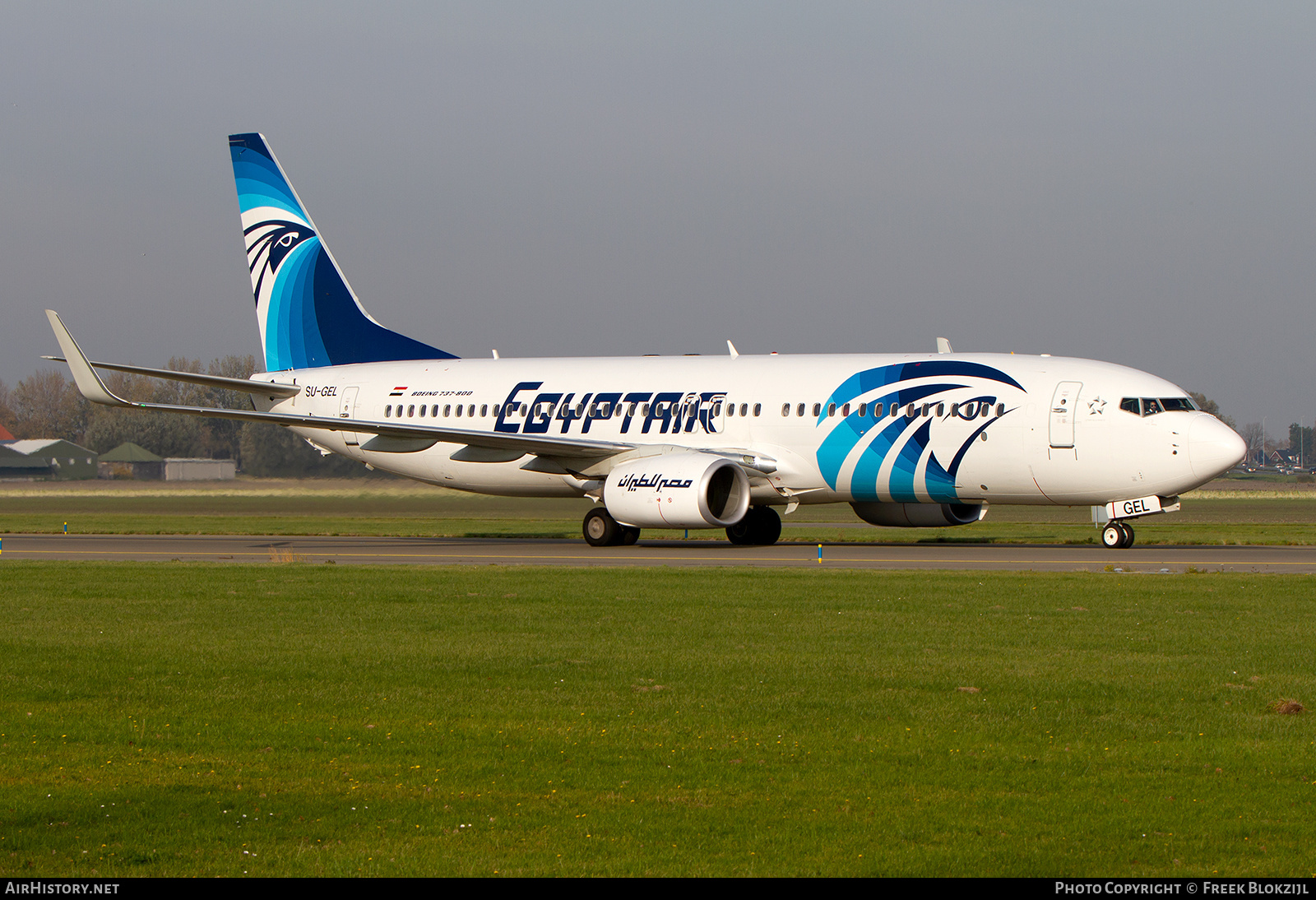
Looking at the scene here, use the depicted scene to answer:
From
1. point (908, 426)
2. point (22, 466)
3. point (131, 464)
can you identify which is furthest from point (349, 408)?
point (22, 466)

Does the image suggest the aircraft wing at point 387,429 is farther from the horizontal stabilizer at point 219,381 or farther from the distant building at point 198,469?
the distant building at point 198,469

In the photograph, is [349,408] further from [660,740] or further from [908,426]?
[660,740]

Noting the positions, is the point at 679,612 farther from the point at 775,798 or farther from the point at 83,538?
the point at 83,538

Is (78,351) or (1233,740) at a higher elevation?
(78,351)

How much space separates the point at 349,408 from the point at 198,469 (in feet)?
199

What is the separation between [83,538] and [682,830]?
1168 inches

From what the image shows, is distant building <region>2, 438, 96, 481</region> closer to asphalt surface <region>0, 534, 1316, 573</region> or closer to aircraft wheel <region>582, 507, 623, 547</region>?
asphalt surface <region>0, 534, 1316, 573</region>

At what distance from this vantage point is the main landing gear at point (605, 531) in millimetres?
28312

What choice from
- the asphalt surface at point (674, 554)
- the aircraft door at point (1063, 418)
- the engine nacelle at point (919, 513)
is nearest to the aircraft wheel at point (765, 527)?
the asphalt surface at point (674, 554)

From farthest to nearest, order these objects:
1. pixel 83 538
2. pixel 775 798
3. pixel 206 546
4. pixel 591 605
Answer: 1. pixel 83 538
2. pixel 206 546
3. pixel 591 605
4. pixel 775 798

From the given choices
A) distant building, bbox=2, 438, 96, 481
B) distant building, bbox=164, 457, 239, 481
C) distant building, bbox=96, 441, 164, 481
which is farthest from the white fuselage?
distant building, bbox=2, 438, 96, 481

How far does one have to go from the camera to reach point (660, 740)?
27.9 ft

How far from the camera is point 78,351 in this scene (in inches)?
1078

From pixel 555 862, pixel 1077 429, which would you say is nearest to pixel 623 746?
pixel 555 862
